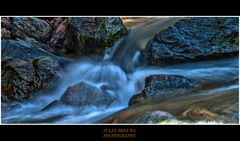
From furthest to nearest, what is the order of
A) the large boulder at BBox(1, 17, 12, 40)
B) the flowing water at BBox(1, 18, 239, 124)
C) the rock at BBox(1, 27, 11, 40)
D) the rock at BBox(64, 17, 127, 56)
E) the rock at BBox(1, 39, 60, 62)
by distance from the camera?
1. the rock at BBox(64, 17, 127, 56)
2. the rock at BBox(1, 27, 11, 40)
3. the large boulder at BBox(1, 17, 12, 40)
4. the rock at BBox(1, 39, 60, 62)
5. the flowing water at BBox(1, 18, 239, 124)

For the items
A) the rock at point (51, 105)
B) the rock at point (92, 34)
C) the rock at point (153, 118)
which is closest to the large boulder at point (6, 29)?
the rock at point (92, 34)

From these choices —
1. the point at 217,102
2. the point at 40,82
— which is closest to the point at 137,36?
the point at 40,82

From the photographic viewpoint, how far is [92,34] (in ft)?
21.5

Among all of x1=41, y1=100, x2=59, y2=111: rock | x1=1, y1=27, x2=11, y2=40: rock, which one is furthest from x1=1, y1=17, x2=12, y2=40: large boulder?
x1=41, y1=100, x2=59, y2=111: rock

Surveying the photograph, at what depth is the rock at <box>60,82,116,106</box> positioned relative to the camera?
5332mm

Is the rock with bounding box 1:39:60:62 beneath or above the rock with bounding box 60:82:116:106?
above

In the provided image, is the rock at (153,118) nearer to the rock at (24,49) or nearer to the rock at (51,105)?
the rock at (51,105)

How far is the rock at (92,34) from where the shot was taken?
254 inches

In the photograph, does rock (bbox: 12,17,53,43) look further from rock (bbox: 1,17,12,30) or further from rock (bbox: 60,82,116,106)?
rock (bbox: 60,82,116,106)

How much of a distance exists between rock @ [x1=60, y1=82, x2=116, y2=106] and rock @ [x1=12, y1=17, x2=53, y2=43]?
135cm

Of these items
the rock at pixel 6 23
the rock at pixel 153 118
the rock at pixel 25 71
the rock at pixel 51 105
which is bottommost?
the rock at pixel 153 118

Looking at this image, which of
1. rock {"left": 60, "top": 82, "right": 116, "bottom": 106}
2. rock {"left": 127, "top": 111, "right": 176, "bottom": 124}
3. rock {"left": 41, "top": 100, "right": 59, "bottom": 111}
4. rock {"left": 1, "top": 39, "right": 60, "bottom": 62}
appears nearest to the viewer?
rock {"left": 127, "top": 111, "right": 176, "bottom": 124}

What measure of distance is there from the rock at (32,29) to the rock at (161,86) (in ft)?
6.07
